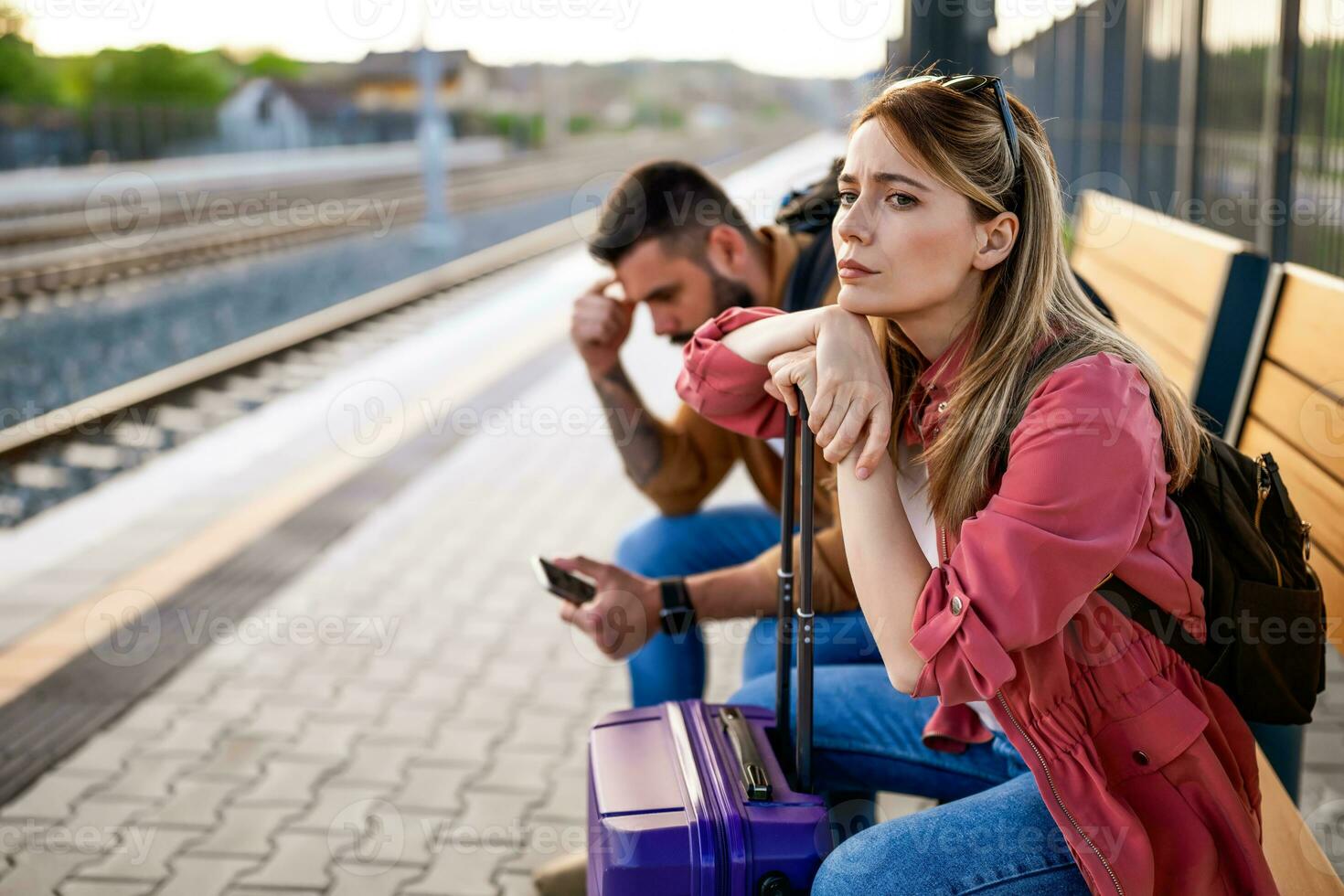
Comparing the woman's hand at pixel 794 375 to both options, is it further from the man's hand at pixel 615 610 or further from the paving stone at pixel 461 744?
the paving stone at pixel 461 744

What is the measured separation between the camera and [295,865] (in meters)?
3.34

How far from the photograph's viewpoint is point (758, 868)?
1.84 m

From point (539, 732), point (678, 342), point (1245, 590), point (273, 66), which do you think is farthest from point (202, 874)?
point (273, 66)

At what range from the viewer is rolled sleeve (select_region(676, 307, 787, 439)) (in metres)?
2.05

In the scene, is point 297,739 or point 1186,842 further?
point 297,739

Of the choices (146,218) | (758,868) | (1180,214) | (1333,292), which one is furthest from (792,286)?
(146,218)

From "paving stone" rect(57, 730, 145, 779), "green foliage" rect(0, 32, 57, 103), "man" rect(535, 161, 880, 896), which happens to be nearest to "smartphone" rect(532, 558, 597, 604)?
"man" rect(535, 161, 880, 896)

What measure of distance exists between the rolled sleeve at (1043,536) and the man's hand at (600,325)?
1843mm

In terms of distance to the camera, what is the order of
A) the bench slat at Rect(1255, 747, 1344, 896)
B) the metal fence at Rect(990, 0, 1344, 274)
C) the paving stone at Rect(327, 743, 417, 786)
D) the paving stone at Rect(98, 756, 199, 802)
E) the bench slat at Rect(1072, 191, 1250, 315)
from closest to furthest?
the bench slat at Rect(1255, 747, 1344, 896)
the bench slat at Rect(1072, 191, 1250, 315)
the paving stone at Rect(98, 756, 199, 802)
the paving stone at Rect(327, 743, 417, 786)
the metal fence at Rect(990, 0, 1344, 274)

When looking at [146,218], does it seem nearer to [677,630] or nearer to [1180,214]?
[1180,214]

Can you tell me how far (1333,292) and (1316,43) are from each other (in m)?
3.59

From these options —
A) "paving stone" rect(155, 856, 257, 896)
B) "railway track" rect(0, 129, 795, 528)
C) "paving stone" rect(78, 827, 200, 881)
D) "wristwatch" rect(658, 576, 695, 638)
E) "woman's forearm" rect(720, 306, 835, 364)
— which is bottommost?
"paving stone" rect(155, 856, 257, 896)

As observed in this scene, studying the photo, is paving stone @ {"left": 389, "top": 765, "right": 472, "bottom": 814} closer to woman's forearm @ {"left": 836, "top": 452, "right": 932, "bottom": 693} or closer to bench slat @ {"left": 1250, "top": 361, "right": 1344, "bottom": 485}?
woman's forearm @ {"left": 836, "top": 452, "right": 932, "bottom": 693}

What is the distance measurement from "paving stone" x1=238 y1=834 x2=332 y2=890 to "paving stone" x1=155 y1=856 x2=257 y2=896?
41 mm
